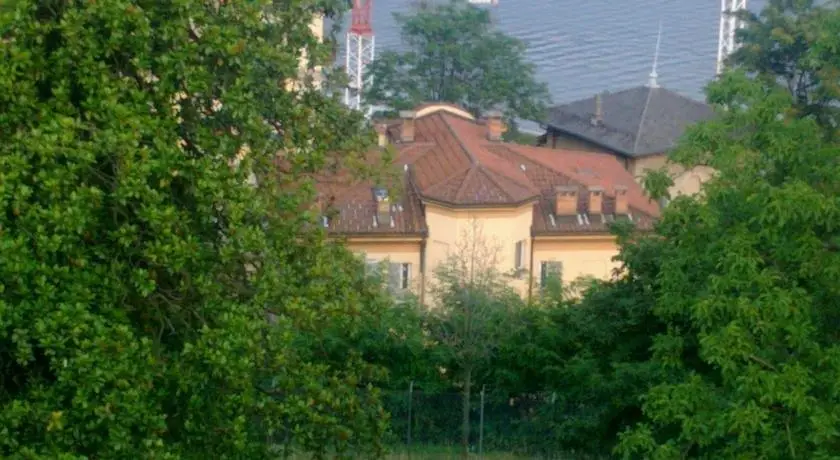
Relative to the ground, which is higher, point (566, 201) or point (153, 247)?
point (566, 201)

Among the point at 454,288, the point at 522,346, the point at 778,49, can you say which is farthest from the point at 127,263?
the point at 778,49

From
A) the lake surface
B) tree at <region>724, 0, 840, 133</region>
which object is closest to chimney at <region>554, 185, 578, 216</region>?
tree at <region>724, 0, 840, 133</region>

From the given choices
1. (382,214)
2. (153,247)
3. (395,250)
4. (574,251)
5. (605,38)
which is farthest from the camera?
(605,38)

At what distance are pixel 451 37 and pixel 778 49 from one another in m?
16.6

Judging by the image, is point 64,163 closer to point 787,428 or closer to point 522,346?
point 787,428

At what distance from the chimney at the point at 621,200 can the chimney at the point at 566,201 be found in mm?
631

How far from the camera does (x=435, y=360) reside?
10812 millimetres

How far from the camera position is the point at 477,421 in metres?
9.92

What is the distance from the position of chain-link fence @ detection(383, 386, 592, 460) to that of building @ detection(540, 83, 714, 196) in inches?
664

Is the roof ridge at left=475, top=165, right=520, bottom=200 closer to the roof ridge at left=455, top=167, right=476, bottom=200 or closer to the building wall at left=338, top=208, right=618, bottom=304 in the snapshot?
the roof ridge at left=455, top=167, right=476, bottom=200

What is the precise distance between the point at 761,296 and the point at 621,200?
15223 mm

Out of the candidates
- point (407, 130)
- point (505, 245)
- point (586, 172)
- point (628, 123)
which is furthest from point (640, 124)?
point (505, 245)

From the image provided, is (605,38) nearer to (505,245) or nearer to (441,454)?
(505,245)

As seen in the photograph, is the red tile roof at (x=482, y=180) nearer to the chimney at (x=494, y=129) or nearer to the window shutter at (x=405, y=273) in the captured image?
the chimney at (x=494, y=129)
